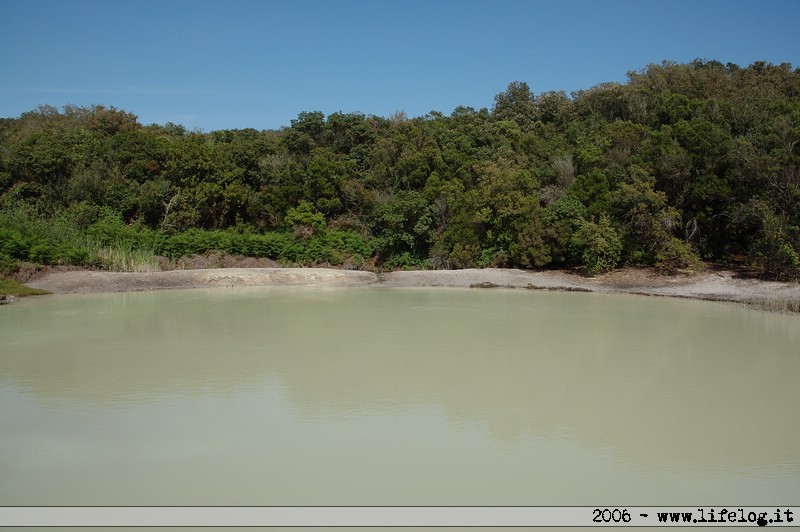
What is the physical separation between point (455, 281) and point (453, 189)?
470 cm

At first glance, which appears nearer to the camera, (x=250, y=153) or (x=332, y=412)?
(x=332, y=412)

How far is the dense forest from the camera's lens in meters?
19.4

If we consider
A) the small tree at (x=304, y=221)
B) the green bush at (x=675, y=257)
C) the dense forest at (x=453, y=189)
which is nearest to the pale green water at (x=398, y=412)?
the green bush at (x=675, y=257)

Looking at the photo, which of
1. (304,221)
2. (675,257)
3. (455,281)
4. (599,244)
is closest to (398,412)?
(455,281)

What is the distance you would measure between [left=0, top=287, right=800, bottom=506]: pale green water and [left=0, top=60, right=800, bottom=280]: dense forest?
719 cm

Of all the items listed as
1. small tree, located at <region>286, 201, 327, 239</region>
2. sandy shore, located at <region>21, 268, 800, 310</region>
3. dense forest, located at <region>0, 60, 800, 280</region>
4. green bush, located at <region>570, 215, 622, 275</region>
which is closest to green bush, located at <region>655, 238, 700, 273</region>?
dense forest, located at <region>0, 60, 800, 280</region>

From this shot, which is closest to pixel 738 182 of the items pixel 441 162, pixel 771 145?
pixel 771 145

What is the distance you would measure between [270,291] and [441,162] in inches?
396

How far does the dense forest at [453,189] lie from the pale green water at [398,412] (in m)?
7.19

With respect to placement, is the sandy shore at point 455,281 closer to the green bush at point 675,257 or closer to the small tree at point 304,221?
the green bush at point 675,257

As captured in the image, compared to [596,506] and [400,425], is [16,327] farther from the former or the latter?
[596,506]

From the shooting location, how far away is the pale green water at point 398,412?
502 cm

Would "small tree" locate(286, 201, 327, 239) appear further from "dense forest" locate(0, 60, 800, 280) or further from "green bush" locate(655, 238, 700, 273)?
"green bush" locate(655, 238, 700, 273)

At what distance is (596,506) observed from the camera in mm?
4672
